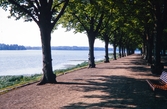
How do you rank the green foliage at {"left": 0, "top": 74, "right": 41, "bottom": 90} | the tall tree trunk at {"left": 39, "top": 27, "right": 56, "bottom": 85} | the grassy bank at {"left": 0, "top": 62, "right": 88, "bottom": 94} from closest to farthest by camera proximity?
the grassy bank at {"left": 0, "top": 62, "right": 88, "bottom": 94} → the tall tree trunk at {"left": 39, "top": 27, "right": 56, "bottom": 85} → the green foliage at {"left": 0, "top": 74, "right": 41, "bottom": 90}

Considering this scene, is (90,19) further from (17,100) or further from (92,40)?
(17,100)

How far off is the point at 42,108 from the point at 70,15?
21.3 metres

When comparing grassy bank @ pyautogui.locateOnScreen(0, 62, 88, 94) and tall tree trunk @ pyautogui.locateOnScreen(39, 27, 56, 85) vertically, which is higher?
tall tree trunk @ pyautogui.locateOnScreen(39, 27, 56, 85)

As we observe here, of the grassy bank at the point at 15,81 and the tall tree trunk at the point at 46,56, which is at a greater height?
the tall tree trunk at the point at 46,56

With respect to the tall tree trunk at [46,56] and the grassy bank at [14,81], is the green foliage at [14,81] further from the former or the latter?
the tall tree trunk at [46,56]

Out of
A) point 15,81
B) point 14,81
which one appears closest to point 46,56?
point 15,81

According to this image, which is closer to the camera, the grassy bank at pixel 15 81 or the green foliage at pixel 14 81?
the grassy bank at pixel 15 81

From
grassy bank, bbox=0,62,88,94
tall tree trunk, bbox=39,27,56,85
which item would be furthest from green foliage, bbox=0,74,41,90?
tall tree trunk, bbox=39,27,56,85

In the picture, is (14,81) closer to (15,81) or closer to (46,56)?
(15,81)

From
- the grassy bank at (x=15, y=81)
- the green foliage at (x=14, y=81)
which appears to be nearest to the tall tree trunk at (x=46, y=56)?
the grassy bank at (x=15, y=81)

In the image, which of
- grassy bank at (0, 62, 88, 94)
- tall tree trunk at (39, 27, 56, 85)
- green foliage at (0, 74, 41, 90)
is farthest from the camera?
green foliage at (0, 74, 41, 90)

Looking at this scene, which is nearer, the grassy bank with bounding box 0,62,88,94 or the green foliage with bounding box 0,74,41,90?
the grassy bank with bounding box 0,62,88,94

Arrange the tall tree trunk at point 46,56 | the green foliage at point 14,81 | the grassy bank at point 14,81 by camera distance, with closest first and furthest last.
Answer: the grassy bank at point 14,81, the tall tree trunk at point 46,56, the green foliage at point 14,81

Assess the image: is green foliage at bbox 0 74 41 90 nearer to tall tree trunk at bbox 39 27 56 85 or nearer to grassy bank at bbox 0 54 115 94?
grassy bank at bbox 0 54 115 94
